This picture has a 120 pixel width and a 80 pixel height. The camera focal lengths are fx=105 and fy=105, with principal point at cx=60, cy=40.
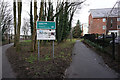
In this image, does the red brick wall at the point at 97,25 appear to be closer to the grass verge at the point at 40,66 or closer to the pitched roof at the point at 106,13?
the pitched roof at the point at 106,13

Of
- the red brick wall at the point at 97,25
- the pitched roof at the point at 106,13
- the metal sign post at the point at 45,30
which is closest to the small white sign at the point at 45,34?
the metal sign post at the point at 45,30

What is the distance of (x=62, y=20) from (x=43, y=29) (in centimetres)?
1255

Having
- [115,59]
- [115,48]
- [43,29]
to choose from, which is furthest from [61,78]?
[115,48]

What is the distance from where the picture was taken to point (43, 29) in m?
6.43

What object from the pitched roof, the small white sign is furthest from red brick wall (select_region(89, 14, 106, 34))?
the small white sign

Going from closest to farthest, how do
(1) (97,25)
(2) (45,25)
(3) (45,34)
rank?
1. (2) (45,25)
2. (3) (45,34)
3. (1) (97,25)

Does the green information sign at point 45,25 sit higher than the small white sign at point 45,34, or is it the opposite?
the green information sign at point 45,25

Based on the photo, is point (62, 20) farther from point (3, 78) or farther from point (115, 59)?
point (3, 78)

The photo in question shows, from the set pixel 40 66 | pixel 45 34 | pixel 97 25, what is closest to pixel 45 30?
pixel 45 34

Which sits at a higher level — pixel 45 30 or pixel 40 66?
pixel 45 30

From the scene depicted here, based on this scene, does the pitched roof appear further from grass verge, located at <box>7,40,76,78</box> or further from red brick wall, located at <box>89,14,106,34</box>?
grass verge, located at <box>7,40,76,78</box>

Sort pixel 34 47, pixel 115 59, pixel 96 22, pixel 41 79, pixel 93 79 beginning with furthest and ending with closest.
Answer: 1. pixel 96 22
2. pixel 34 47
3. pixel 115 59
4. pixel 93 79
5. pixel 41 79

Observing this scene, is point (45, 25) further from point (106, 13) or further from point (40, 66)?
point (106, 13)

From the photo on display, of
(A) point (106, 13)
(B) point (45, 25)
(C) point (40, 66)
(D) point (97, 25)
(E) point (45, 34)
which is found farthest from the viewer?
(D) point (97, 25)
